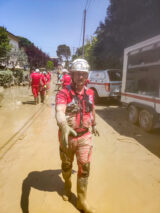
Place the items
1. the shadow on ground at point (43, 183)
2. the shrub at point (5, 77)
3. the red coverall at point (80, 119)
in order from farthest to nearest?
the shrub at point (5, 77) < the shadow on ground at point (43, 183) < the red coverall at point (80, 119)

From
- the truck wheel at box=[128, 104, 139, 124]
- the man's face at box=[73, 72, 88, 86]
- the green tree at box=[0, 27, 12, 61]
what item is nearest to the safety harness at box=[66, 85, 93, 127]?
the man's face at box=[73, 72, 88, 86]

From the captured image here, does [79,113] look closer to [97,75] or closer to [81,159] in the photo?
[81,159]

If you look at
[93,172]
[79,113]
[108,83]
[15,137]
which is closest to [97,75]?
[108,83]

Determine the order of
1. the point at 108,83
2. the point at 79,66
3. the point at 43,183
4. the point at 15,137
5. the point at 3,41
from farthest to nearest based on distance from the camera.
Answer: the point at 3,41 → the point at 108,83 → the point at 15,137 → the point at 43,183 → the point at 79,66

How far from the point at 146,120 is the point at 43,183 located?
13.2ft

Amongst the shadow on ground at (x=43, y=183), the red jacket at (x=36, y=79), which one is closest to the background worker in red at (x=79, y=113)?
the shadow on ground at (x=43, y=183)

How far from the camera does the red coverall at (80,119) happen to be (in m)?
2.19

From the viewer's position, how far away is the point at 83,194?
243 cm

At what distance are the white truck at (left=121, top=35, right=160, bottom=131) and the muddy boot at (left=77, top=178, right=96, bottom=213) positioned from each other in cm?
366

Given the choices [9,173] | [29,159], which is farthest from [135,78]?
[9,173]

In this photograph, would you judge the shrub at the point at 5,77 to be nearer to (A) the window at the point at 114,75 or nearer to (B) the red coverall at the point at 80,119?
(A) the window at the point at 114,75

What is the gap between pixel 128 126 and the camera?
6477 millimetres

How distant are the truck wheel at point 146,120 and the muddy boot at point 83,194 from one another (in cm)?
382

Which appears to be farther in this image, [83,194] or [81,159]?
[83,194]
